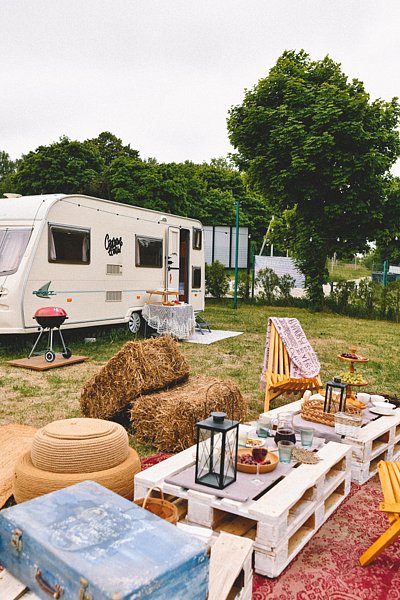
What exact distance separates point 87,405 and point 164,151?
49927 millimetres

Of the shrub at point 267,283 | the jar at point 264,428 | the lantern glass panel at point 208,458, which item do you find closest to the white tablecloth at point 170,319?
the jar at point 264,428

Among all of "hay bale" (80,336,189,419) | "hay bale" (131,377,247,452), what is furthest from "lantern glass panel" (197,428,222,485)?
"hay bale" (80,336,189,419)

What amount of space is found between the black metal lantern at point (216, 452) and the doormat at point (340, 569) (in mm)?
531

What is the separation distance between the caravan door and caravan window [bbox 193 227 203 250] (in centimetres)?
77

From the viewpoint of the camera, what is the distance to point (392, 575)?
2725 mm

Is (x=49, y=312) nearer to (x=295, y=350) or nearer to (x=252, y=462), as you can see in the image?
(x=295, y=350)

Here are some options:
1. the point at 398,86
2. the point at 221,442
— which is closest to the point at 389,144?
the point at 398,86

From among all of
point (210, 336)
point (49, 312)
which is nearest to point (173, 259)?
point (210, 336)

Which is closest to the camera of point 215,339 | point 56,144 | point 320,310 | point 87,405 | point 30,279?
point 87,405

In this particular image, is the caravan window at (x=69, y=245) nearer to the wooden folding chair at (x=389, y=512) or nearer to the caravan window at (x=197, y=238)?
the caravan window at (x=197, y=238)

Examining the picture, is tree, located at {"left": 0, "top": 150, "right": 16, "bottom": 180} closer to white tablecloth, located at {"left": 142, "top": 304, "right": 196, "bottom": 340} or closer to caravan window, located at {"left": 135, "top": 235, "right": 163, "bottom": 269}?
caravan window, located at {"left": 135, "top": 235, "right": 163, "bottom": 269}

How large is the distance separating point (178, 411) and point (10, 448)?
1.44 meters

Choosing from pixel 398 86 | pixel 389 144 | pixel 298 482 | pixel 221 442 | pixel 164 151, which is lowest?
pixel 298 482

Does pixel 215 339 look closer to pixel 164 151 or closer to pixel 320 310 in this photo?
pixel 320 310
